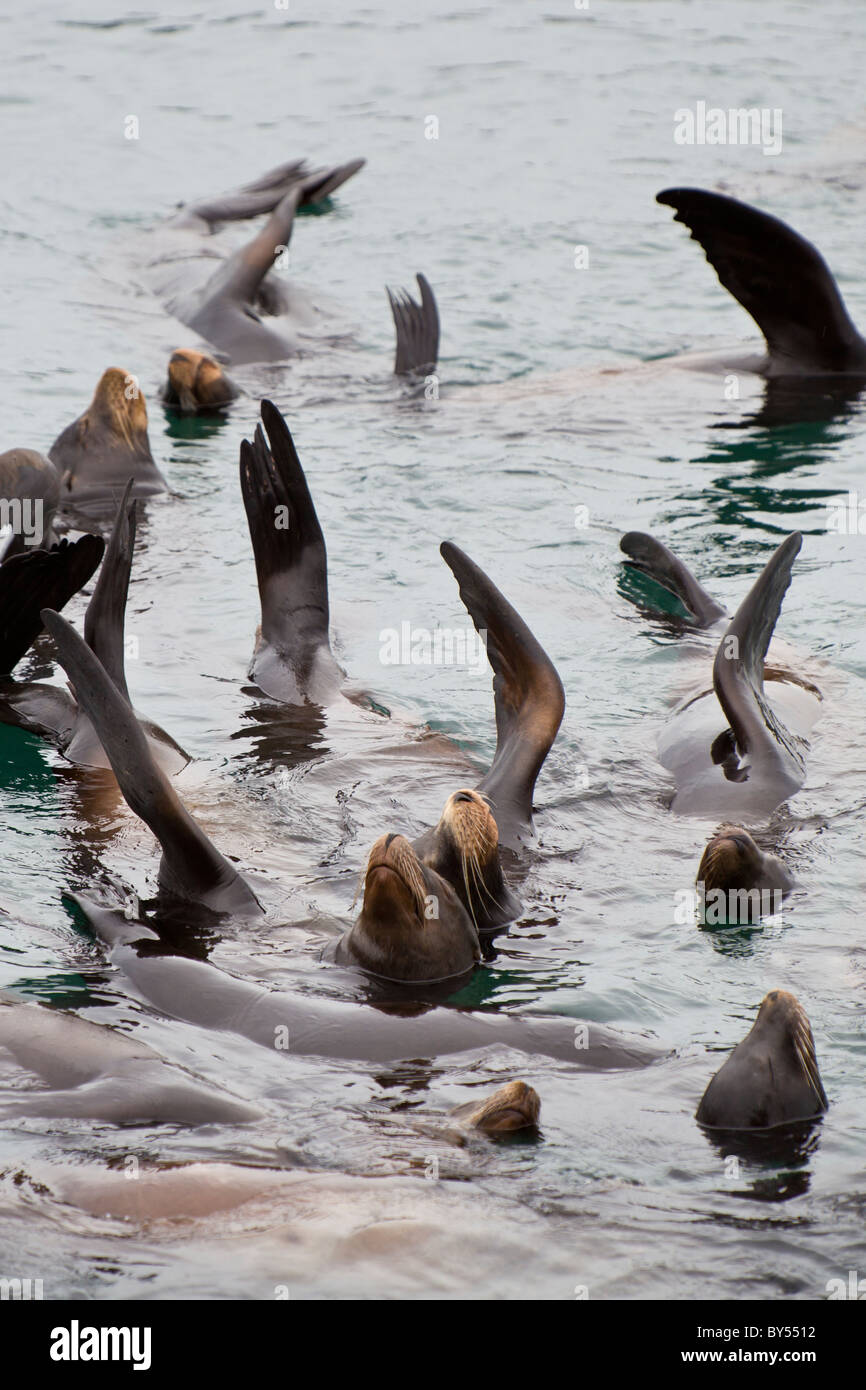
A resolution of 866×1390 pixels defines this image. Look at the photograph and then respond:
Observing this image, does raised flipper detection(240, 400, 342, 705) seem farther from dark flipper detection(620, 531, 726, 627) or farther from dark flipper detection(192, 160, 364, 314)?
dark flipper detection(192, 160, 364, 314)

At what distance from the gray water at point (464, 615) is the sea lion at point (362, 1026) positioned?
57 mm

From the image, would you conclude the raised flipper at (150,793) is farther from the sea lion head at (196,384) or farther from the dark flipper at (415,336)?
the dark flipper at (415,336)

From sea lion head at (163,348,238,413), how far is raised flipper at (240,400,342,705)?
338cm

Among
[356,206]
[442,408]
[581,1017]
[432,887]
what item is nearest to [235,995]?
[432,887]

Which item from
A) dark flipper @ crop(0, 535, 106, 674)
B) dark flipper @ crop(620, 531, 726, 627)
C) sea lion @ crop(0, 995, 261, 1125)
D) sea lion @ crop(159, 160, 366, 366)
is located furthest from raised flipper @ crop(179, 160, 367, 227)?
sea lion @ crop(0, 995, 261, 1125)

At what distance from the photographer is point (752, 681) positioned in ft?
17.7

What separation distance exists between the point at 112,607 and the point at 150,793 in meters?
1.19

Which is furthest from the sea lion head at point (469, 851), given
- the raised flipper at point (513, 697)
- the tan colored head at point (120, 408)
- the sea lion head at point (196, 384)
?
the sea lion head at point (196, 384)

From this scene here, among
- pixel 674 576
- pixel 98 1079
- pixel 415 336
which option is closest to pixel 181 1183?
pixel 98 1079

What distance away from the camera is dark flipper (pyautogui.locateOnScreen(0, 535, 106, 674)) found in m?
5.69

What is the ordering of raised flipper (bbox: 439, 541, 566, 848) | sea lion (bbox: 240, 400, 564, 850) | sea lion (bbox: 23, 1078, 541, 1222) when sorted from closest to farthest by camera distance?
1. sea lion (bbox: 23, 1078, 541, 1222)
2. raised flipper (bbox: 439, 541, 566, 848)
3. sea lion (bbox: 240, 400, 564, 850)

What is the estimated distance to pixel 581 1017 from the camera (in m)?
4.21

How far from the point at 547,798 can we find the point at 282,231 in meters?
6.34
